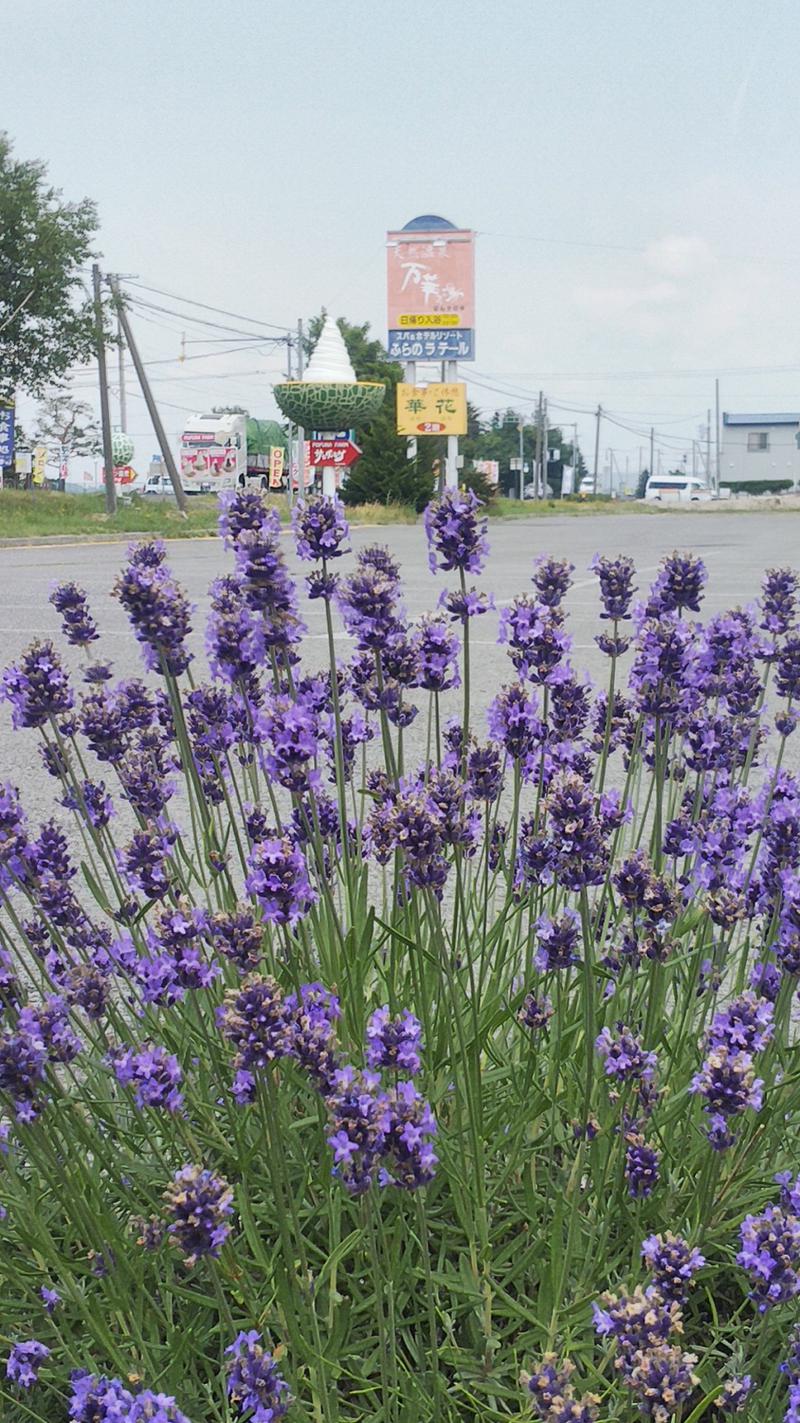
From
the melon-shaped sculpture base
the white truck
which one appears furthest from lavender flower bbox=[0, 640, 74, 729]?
the white truck

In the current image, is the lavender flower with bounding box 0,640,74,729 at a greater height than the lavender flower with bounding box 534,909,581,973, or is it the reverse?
the lavender flower with bounding box 0,640,74,729

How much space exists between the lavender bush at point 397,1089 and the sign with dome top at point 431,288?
35.1 m

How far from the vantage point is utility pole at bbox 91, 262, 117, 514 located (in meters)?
36.3

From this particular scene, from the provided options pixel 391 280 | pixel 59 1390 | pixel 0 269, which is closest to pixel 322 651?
pixel 59 1390

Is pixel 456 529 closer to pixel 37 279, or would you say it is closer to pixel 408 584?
pixel 408 584

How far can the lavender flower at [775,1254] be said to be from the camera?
1.38m

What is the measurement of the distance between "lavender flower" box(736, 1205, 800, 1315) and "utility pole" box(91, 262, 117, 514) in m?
36.2

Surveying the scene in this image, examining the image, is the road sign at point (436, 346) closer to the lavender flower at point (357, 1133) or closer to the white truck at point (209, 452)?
the white truck at point (209, 452)

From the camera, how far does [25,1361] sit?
168cm

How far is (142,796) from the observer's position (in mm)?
2391

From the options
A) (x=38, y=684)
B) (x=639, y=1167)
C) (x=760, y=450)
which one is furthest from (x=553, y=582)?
(x=760, y=450)

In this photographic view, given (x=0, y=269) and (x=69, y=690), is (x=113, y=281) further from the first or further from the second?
(x=69, y=690)

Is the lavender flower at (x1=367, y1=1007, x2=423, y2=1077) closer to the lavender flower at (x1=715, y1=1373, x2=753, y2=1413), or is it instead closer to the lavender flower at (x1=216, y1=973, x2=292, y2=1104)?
the lavender flower at (x1=216, y1=973, x2=292, y2=1104)

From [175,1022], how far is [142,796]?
0.43 meters
